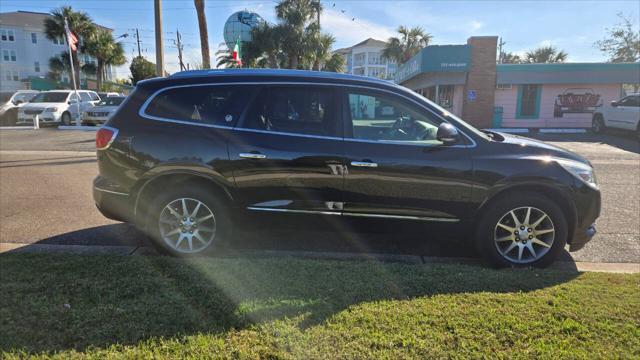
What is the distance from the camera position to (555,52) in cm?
5753

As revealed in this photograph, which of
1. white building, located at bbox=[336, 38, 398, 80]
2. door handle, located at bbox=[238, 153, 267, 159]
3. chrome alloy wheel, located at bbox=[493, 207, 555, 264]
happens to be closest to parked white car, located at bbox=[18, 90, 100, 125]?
door handle, located at bbox=[238, 153, 267, 159]

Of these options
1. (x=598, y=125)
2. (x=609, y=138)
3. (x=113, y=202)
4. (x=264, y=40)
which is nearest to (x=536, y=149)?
(x=113, y=202)

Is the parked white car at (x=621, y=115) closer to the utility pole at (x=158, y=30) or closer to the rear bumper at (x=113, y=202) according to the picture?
the utility pole at (x=158, y=30)

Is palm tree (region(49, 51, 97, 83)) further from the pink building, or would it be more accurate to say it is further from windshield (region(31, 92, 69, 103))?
the pink building

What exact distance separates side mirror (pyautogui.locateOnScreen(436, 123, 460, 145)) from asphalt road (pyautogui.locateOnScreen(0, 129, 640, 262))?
1405 mm

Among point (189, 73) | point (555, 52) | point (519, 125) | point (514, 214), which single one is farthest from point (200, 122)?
point (555, 52)

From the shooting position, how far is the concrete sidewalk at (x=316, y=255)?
14.8ft

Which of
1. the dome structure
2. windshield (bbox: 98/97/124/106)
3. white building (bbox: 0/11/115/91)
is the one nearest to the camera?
windshield (bbox: 98/97/124/106)

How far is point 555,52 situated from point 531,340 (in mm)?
64723

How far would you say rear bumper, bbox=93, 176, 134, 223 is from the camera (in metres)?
4.44

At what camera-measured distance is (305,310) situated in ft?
10.7

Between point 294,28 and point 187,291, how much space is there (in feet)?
118

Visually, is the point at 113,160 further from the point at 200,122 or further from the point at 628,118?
the point at 628,118

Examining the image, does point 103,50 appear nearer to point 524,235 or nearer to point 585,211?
point 524,235
